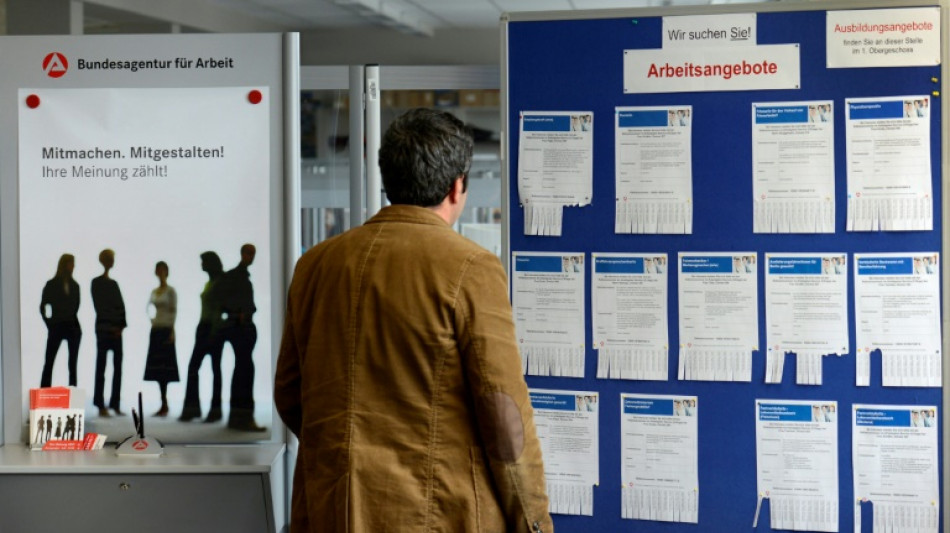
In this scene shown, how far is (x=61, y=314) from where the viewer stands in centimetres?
274

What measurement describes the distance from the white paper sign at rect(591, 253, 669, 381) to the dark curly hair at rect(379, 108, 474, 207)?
42.6 inches

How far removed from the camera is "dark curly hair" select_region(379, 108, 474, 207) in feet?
5.66

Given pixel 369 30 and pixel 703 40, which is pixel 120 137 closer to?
pixel 703 40

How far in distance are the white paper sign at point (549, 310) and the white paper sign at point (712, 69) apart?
1.76 ft

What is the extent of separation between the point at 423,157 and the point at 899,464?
172cm

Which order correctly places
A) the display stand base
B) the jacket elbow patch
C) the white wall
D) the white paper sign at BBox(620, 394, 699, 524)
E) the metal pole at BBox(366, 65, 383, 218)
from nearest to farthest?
the jacket elbow patch < the display stand base < the white paper sign at BBox(620, 394, 699, 524) < the metal pole at BBox(366, 65, 383, 218) < the white wall

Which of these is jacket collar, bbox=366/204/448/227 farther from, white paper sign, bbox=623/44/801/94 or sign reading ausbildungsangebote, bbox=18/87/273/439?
white paper sign, bbox=623/44/801/94

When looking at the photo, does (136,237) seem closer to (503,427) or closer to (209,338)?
(209,338)

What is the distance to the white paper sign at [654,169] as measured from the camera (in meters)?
2.71

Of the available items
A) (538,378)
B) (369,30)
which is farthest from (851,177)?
(369,30)

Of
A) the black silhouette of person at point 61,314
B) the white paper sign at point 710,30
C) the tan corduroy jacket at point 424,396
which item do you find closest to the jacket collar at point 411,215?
the tan corduroy jacket at point 424,396

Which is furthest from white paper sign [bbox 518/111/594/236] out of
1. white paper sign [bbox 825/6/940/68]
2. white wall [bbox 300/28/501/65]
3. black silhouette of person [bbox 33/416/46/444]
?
white wall [bbox 300/28/501/65]

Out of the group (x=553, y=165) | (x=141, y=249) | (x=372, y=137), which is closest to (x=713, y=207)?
(x=553, y=165)

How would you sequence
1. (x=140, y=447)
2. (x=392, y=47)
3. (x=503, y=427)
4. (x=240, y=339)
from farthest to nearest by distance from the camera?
(x=392, y=47)
(x=240, y=339)
(x=140, y=447)
(x=503, y=427)
